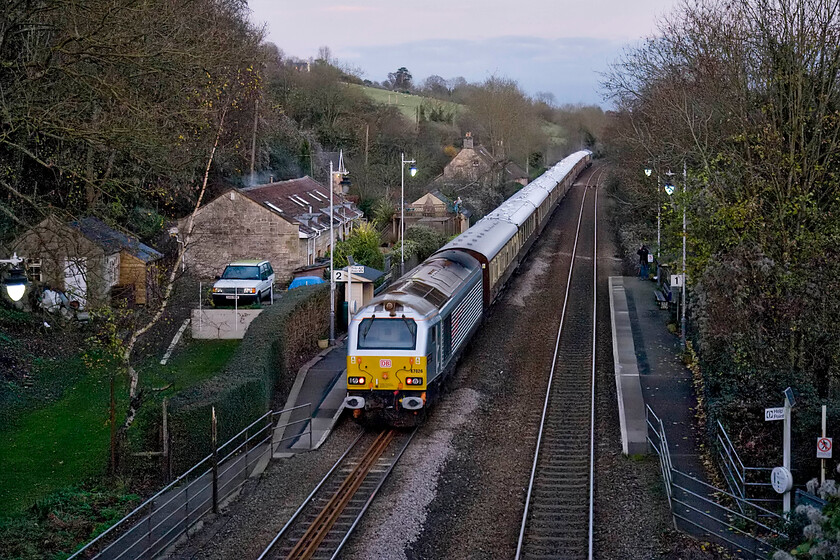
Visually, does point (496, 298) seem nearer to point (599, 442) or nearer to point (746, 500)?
point (599, 442)

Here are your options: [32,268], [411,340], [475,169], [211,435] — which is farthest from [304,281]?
[475,169]

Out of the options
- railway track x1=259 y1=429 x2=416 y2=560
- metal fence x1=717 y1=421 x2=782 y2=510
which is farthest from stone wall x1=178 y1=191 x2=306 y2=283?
metal fence x1=717 y1=421 x2=782 y2=510

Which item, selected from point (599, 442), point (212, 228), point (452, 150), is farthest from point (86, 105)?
point (452, 150)

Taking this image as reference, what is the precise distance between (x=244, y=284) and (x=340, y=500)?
15.7 metres

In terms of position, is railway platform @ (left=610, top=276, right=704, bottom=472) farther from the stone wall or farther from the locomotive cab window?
the stone wall

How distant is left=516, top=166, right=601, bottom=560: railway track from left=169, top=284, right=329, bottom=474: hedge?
6.02 metres

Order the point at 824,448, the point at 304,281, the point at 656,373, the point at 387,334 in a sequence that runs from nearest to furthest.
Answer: the point at 824,448
the point at 387,334
the point at 656,373
the point at 304,281

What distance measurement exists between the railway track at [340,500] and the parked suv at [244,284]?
11279 mm

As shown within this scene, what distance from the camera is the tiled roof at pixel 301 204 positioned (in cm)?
3419

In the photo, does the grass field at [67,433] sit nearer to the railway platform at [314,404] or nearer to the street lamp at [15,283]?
the railway platform at [314,404]

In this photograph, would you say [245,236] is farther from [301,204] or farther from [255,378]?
[255,378]

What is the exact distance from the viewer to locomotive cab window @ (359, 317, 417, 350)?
1684 centimetres

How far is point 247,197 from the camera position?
33.5 metres

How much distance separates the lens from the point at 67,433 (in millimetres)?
17984
